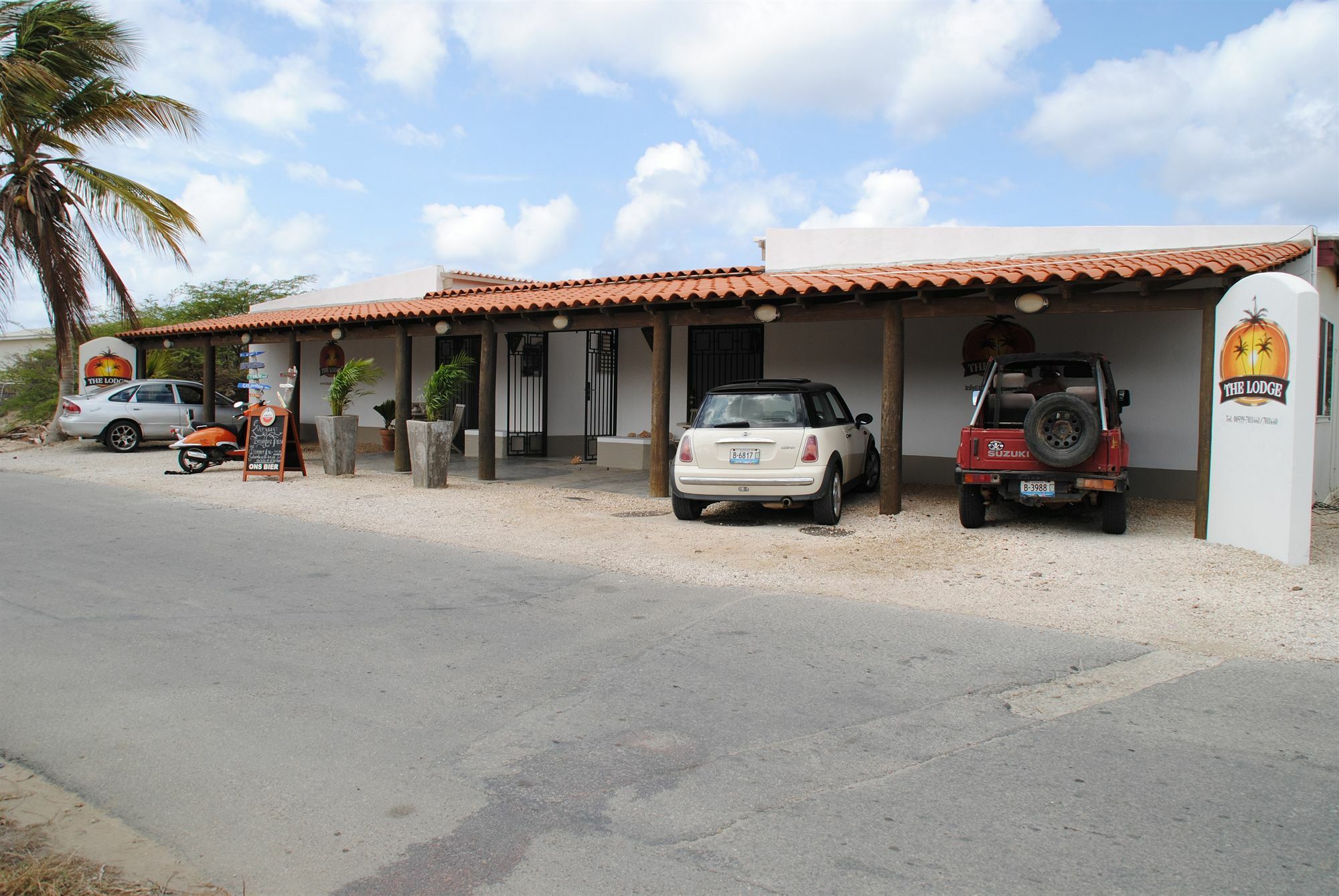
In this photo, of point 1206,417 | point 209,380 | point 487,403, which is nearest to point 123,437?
point 209,380

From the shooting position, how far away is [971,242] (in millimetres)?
13875

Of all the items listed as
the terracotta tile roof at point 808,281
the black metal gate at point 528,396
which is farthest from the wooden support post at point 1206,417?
the black metal gate at point 528,396

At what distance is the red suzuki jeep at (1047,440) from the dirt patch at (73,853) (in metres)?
7.83

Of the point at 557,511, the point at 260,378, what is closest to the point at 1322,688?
the point at 557,511

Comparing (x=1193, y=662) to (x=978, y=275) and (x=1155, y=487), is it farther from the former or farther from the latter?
(x=1155, y=487)

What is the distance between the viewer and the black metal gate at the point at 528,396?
60.6ft

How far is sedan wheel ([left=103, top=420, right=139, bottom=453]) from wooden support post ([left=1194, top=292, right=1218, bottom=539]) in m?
18.8

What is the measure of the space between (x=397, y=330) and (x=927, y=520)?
9.15 meters

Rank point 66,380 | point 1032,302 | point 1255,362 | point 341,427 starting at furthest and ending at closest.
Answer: point 66,380
point 341,427
point 1032,302
point 1255,362

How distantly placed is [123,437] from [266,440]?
23.1 feet

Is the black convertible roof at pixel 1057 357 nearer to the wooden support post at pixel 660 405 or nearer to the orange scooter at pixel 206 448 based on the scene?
the wooden support post at pixel 660 405

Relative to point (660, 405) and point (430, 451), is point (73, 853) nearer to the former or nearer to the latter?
point (660, 405)

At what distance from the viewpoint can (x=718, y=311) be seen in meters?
12.0

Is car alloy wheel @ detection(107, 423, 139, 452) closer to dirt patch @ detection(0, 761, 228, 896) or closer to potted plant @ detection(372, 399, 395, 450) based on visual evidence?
potted plant @ detection(372, 399, 395, 450)
